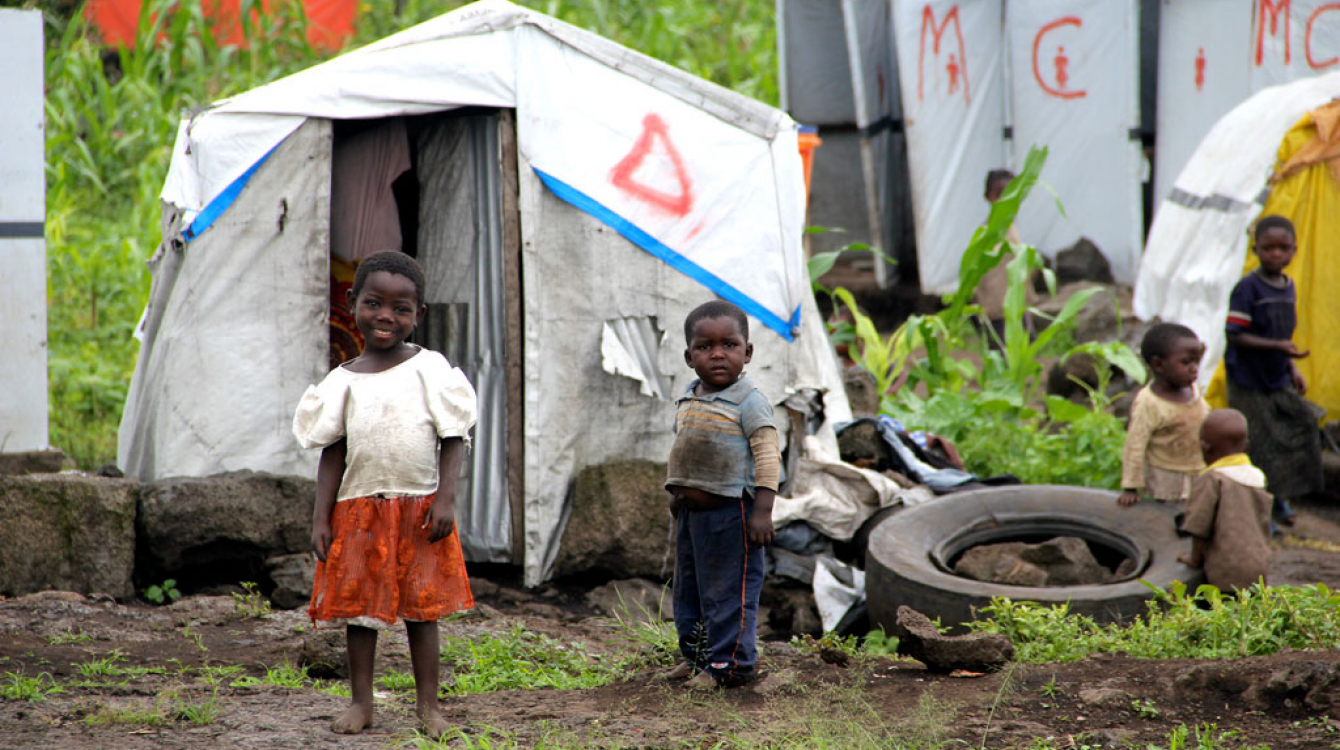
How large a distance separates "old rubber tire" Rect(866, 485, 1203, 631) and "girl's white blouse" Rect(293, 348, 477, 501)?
252 cm

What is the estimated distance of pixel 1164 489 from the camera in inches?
228

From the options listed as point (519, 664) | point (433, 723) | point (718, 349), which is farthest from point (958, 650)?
point (433, 723)

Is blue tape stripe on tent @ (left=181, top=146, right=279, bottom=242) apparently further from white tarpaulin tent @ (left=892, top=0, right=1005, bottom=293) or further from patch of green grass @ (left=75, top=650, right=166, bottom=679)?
white tarpaulin tent @ (left=892, top=0, right=1005, bottom=293)

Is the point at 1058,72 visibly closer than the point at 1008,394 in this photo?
No

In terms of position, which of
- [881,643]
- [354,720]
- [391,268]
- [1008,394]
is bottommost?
[881,643]

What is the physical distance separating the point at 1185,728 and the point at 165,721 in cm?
264

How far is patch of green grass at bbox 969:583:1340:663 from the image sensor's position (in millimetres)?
4277

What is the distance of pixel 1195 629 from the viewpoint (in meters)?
4.44

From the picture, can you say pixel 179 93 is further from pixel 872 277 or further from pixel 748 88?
pixel 872 277

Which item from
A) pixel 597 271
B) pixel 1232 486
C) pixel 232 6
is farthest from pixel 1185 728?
pixel 232 6

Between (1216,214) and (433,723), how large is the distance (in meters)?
5.71

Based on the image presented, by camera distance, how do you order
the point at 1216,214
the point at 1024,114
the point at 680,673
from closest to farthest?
the point at 680,673
the point at 1216,214
the point at 1024,114

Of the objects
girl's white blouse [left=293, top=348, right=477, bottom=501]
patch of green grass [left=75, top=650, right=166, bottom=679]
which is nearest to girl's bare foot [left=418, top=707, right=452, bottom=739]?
girl's white blouse [left=293, top=348, right=477, bottom=501]

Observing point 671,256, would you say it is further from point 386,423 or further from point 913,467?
point 386,423
